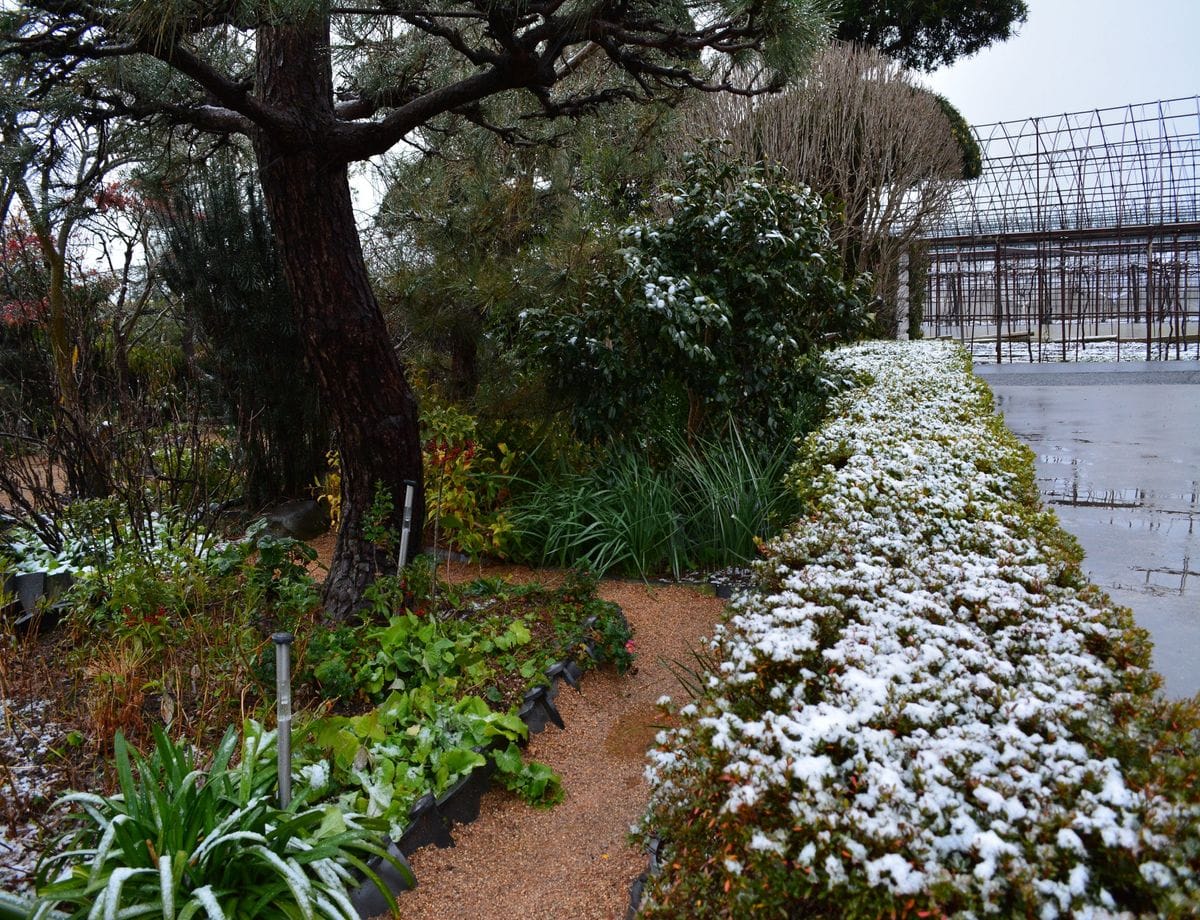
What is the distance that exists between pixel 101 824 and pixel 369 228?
5.21 metres

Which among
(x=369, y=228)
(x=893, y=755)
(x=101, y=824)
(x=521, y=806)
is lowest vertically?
(x=521, y=806)

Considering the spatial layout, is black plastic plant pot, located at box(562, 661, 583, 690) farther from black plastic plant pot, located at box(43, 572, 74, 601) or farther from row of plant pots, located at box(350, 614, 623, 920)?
black plastic plant pot, located at box(43, 572, 74, 601)

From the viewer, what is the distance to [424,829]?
2.29m

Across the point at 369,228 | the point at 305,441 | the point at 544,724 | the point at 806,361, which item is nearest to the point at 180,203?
the point at 369,228

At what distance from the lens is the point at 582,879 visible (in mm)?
2199

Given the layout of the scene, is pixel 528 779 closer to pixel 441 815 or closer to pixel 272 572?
pixel 441 815

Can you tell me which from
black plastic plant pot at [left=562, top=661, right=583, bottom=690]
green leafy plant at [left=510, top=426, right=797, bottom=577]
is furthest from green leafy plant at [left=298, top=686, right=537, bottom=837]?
green leafy plant at [left=510, top=426, right=797, bottom=577]

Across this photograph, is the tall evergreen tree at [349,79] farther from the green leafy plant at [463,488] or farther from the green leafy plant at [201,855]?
the green leafy plant at [201,855]

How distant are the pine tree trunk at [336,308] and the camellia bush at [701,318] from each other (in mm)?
1495

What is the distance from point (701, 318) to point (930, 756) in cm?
378

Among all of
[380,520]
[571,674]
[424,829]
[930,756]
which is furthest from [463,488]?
[930,756]

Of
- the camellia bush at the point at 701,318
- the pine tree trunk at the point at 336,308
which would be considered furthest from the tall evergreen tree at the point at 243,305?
the pine tree trunk at the point at 336,308

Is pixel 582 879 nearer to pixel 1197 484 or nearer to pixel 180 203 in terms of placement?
pixel 1197 484

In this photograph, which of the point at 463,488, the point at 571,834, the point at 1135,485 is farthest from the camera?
the point at 1135,485
